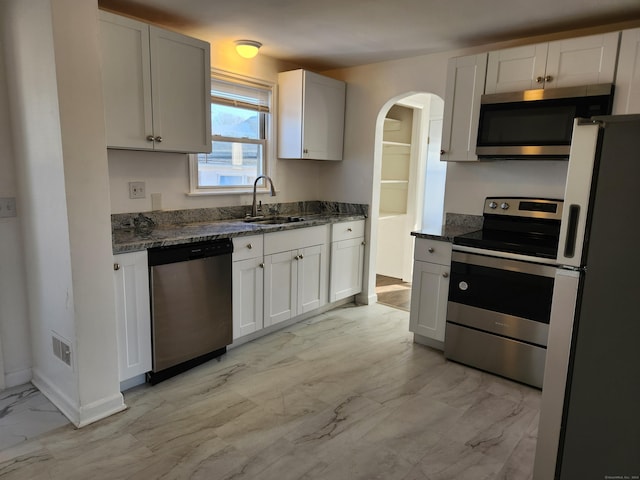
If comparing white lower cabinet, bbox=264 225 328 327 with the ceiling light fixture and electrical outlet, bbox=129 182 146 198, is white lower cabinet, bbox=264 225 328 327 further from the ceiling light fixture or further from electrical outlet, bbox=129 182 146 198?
the ceiling light fixture

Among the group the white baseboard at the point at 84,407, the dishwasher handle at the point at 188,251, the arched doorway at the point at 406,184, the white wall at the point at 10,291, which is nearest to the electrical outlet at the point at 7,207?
the white wall at the point at 10,291

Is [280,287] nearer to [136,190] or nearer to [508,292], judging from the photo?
[136,190]

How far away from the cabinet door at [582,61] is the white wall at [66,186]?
266 cm

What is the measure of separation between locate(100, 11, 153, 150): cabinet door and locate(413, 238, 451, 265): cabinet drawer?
202 centimetres

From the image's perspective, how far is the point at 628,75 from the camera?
97.5 inches

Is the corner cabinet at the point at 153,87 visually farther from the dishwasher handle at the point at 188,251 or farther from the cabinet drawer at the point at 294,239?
the cabinet drawer at the point at 294,239

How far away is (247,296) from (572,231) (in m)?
2.15

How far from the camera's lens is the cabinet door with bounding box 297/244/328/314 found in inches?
138

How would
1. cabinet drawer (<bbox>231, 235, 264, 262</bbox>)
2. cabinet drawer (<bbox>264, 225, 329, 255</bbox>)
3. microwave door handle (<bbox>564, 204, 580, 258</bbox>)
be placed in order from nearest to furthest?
microwave door handle (<bbox>564, 204, 580, 258</bbox>) → cabinet drawer (<bbox>231, 235, 264, 262</bbox>) → cabinet drawer (<bbox>264, 225, 329, 255</bbox>)

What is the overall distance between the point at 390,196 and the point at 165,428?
12.4 feet

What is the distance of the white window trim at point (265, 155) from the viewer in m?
3.27

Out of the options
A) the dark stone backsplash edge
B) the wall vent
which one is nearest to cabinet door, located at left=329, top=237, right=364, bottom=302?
the dark stone backsplash edge

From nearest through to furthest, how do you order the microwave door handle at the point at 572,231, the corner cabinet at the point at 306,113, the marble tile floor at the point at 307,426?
the microwave door handle at the point at 572,231 < the marble tile floor at the point at 307,426 < the corner cabinet at the point at 306,113

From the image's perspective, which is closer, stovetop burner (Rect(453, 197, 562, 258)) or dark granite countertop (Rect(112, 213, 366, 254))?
dark granite countertop (Rect(112, 213, 366, 254))
